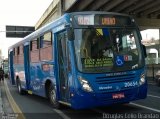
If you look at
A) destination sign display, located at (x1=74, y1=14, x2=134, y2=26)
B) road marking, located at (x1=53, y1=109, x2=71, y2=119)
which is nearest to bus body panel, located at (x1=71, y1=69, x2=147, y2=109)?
road marking, located at (x1=53, y1=109, x2=71, y2=119)

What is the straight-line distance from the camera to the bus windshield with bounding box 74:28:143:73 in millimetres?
10961

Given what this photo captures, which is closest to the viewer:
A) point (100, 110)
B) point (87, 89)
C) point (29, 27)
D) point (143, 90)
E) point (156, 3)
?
point (87, 89)

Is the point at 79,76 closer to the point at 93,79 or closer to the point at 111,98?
the point at 93,79

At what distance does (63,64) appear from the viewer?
39.8 ft

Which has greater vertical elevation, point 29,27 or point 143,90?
point 29,27

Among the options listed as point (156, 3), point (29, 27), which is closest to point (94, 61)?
point (156, 3)

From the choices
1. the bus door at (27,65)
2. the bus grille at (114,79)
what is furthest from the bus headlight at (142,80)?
the bus door at (27,65)

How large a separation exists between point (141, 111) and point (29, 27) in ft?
178

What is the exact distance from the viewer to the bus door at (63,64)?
11.8m

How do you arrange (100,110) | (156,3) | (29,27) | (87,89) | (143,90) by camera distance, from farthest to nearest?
(29,27) < (156,3) < (100,110) < (143,90) < (87,89)

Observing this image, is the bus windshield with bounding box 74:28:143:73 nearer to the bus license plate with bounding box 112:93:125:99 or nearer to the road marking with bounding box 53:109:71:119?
the bus license plate with bounding box 112:93:125:99

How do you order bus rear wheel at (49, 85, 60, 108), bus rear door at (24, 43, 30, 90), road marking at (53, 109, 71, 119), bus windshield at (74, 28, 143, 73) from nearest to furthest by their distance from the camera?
bus windshield at (74, 28, 143, 73), road marking at (53, 109, 71, 119), bus rear wheel at (49, 85, 60, 108), bus rear door at (24, 43, 30, 90)

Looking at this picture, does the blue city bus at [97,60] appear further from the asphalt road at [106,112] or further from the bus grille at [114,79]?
the asphalt road at [106,112]

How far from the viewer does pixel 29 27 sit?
64750 millimetres
